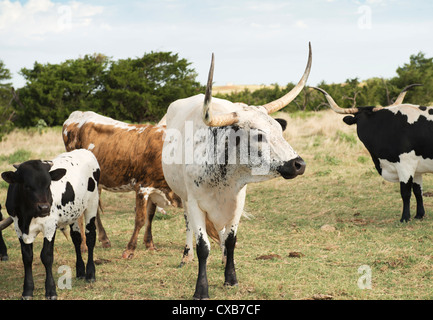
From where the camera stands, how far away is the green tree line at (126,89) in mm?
28156

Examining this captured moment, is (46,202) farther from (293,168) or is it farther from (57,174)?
(293,168)

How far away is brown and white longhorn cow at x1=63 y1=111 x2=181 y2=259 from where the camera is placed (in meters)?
7.13

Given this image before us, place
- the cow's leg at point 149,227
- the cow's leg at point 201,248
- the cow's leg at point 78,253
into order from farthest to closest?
the cow's leg at point 149,227, the cow's leg at point 78,253, the cow's leg at point 201,248

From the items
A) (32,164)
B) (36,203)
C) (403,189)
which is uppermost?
(32,164)

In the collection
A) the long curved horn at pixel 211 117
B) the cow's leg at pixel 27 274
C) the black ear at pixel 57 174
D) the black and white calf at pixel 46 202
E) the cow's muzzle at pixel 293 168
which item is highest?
the long curved horn at pixel 211 117

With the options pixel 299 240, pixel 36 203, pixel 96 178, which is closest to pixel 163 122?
pixel 96 178

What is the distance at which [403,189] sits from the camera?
815cm

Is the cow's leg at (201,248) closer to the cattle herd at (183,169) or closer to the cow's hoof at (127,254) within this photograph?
the cattle herd at (183,169)

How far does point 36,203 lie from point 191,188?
1.52 metres

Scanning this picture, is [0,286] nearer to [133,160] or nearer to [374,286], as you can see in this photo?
[133,160]

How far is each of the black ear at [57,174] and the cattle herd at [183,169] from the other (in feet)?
0.03

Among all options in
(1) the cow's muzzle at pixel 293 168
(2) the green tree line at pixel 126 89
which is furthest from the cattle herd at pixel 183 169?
(2) the green tree line at pixel 126 89

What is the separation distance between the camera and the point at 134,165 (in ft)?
24.0
